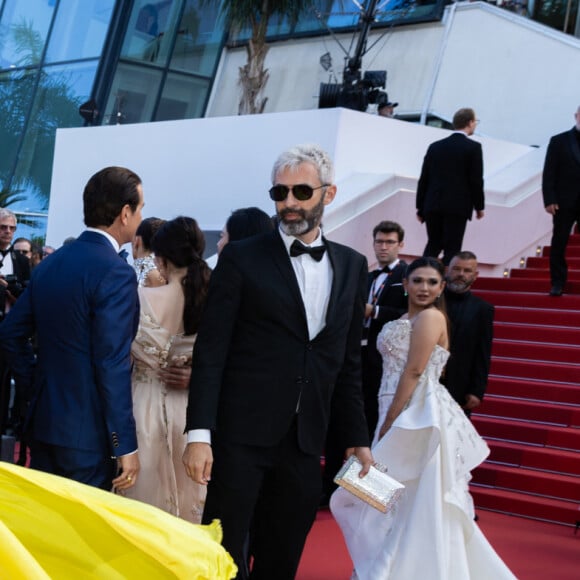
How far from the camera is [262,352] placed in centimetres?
364

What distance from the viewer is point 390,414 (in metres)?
5.56

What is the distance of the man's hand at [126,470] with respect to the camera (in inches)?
142

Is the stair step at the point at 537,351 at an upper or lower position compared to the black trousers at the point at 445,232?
lower

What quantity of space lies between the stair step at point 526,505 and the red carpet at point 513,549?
10 centimetres

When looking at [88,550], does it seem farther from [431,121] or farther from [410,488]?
[431,121]

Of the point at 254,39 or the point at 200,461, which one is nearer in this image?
the point at 200,461

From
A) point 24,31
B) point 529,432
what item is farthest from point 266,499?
point 24,31

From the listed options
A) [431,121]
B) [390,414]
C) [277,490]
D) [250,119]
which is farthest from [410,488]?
[431,121]

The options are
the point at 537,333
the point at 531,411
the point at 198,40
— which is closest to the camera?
the point at 531,411

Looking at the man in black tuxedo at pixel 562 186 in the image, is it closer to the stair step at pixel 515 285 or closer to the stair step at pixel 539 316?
the stair step at pixel 539 316

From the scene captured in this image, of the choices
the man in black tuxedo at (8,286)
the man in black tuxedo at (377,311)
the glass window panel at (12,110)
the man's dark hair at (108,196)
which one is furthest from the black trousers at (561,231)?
the glass window panel at (12,110)

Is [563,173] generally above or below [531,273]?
above

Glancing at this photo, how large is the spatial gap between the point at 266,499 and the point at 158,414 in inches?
43.2

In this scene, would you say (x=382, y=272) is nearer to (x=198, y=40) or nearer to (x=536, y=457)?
(x=536, y=457)
